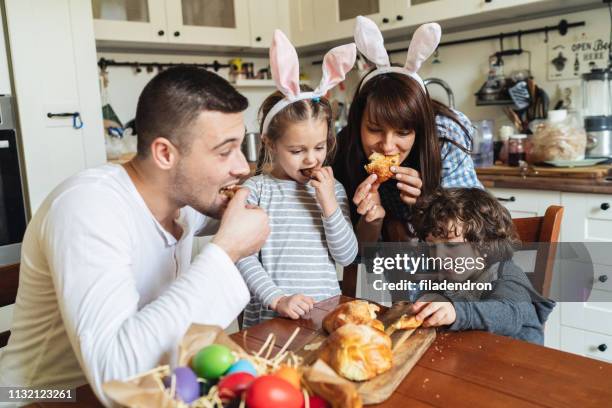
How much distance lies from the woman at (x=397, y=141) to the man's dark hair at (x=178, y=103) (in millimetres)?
633

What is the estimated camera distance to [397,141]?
1.72 meters

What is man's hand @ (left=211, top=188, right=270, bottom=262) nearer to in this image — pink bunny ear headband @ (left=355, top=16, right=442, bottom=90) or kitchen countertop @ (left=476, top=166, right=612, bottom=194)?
pink bunny ear headband @ (left=355, top=16, right=442, bottom=90)

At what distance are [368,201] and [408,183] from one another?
0.15 m

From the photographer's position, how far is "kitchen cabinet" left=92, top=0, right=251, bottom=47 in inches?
126

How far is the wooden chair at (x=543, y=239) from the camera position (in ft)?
4.87

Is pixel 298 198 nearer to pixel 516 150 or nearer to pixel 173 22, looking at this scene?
pixel 516 150

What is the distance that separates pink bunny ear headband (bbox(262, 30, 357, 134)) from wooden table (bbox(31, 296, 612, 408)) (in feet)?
2.52

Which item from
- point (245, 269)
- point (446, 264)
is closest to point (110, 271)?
point (245, 269)

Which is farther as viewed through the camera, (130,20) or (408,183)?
(130,20)

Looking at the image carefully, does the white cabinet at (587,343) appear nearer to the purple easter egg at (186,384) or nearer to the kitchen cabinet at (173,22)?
the purple easter egg at (186,384)

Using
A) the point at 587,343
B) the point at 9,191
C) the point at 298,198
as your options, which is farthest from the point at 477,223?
the point at 9,191

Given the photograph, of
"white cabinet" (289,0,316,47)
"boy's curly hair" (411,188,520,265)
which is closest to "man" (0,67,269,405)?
"boy's curly hair" (411,188,520,265)

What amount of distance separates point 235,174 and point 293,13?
9.85ft

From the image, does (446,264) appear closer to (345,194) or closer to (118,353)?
(345,194)
